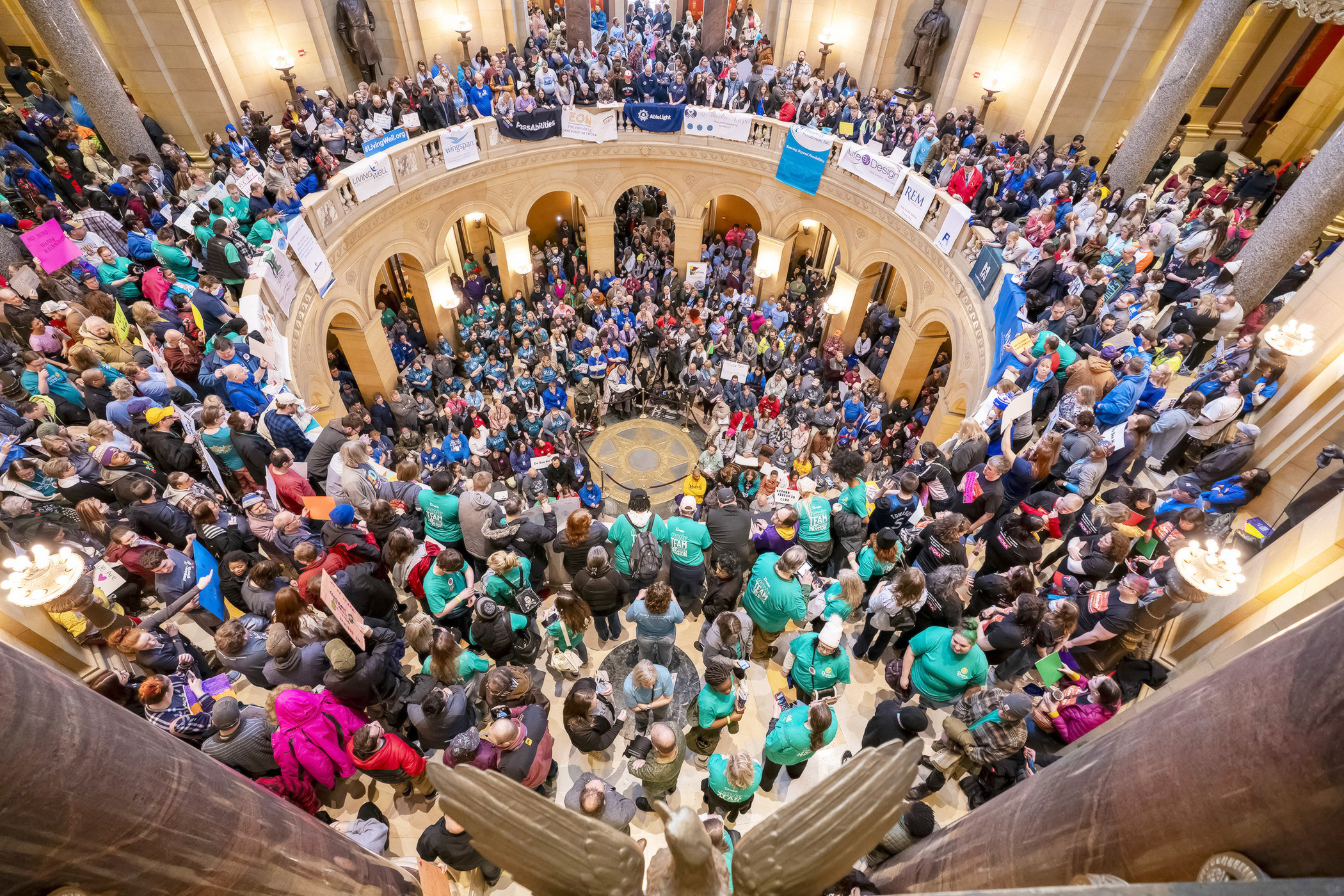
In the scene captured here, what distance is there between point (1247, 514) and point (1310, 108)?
15359 mm

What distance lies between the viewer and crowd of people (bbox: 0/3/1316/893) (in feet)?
16.5

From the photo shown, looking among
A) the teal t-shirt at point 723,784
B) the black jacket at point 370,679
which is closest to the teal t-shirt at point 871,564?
the teal t-shirt at point 723,784

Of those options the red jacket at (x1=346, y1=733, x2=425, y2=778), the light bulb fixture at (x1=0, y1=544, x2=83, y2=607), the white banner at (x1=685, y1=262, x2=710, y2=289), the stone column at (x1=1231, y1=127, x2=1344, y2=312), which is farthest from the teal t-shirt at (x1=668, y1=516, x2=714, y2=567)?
the white banner at (x1=685, y1=262, x2=710, y2=289)

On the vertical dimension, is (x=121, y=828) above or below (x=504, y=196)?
above

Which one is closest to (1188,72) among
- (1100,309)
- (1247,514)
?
(1100,309)

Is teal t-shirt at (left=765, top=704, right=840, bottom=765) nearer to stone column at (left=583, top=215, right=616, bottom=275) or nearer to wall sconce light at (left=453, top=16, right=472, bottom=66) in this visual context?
stone column at (left=583, top=215, right=616, bottom=275)

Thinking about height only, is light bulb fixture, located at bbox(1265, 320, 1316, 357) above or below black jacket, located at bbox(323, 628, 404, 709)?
above

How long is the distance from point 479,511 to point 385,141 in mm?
11381

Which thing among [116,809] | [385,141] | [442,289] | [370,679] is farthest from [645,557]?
[442,289]

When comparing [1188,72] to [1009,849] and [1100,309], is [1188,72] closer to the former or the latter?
[1100,309]

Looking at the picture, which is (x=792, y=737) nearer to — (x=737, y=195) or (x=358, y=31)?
(x=737, y=195)

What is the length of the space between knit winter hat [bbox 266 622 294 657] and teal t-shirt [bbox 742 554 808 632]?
4080mm

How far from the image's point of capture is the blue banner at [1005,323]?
973 centimetres

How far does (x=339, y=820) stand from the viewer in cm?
545
